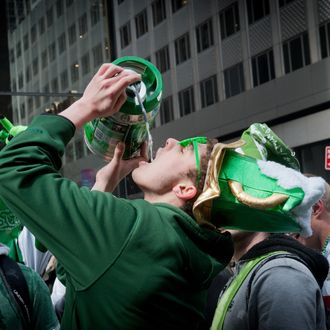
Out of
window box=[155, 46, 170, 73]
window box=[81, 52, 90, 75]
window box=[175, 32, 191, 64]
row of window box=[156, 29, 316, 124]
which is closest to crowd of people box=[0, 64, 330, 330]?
window box=[81, 52, 90, 75]

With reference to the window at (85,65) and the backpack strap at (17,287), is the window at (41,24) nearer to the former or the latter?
the window at (85,65)

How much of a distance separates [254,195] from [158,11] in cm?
1063

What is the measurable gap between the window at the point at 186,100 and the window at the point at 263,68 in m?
1.48

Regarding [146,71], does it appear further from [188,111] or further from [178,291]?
[188,111]

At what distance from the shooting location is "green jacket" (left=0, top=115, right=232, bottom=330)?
5.47ft

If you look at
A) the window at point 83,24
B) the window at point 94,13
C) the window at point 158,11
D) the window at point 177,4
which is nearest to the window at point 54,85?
the window at point 83,24

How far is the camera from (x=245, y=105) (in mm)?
15312

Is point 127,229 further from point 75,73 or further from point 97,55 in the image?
point 75,73

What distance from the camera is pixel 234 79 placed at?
15.2m

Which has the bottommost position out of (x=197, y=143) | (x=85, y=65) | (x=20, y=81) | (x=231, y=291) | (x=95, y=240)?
(x=231, y=291)

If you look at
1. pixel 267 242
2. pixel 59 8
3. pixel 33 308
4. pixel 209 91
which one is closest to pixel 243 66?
pixel 209 91

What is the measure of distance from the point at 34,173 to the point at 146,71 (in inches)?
32.2

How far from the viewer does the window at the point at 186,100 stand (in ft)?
49.4

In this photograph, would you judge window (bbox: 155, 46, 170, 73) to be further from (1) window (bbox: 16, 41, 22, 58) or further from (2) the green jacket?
(2) the green jacket
